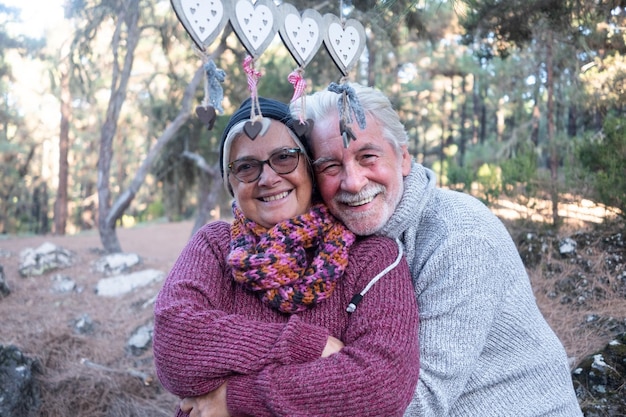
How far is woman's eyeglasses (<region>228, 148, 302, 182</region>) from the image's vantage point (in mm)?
1721

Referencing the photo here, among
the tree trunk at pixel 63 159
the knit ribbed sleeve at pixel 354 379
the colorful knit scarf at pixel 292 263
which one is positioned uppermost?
the colorful knit scarf at pixel 292 263

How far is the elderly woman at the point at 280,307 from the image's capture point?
4.50 feet

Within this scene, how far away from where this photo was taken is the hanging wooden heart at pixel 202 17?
1.29 meters

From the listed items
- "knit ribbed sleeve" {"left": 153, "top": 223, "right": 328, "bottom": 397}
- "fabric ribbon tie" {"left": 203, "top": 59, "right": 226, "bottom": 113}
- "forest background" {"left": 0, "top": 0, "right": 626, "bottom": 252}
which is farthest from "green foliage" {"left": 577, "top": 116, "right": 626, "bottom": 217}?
"fabric ribbon tie" {"left": 203, "top": 59, "right": 226, "bottom": 113}

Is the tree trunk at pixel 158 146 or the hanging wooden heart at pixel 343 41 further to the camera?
the tree trunk at pixel 158 146

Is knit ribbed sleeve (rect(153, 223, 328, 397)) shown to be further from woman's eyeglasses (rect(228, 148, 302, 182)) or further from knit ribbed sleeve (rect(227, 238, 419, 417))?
woman's eyeglasses (rect(228, 148, 302, 182))

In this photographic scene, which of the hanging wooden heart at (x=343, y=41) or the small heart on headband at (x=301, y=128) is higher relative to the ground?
the hanging wooden heart at (x=343, y=41)

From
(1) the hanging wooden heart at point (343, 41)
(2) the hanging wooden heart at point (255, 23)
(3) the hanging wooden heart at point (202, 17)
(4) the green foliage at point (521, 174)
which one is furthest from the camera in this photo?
(4) the green foliage at point (521, 174)

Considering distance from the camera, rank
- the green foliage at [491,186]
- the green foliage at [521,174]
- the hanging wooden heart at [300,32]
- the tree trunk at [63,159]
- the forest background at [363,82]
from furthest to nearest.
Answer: the tree trunk at [63,159] → the green foliage at [491,186] → the green foliage at [521,174] → the forest background at [363,82] → the hanging wooden heart at [300,32]

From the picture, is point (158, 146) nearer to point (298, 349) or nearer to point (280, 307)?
point (280, 307)

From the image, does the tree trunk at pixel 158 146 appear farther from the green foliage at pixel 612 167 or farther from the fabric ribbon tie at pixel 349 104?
the fabric ribbon tie at pixel 349 104

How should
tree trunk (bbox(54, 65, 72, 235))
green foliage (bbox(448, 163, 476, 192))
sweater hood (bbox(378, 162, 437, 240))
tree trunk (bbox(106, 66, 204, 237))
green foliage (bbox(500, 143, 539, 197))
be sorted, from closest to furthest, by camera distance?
sweater hood (bbox(378, 162, 437, 240))
green foliage (bbox(500, 143, 539, 197))
green foliage (bbox(448, 163, 476, 192))
tree trunk (bbox(106, 66, 204, 237))
tree trunk (bbox(54, 65, 72, 235))

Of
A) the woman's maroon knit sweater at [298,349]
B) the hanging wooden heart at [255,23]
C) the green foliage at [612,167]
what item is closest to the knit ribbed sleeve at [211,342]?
the woman's maroon knit sweater at [298,349]

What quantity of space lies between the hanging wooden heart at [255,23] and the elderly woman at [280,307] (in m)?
0.23
